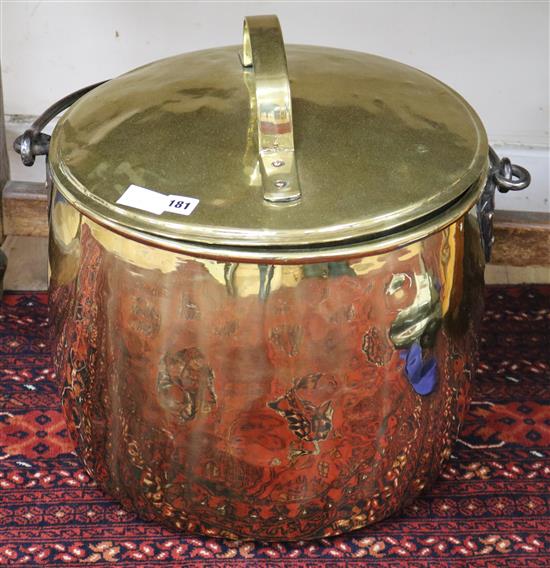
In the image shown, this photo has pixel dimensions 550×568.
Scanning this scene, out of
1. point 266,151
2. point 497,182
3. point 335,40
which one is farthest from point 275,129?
point 335,40

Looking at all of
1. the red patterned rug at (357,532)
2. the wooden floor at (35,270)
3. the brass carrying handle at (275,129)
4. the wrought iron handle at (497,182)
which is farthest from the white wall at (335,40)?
the brass carrying handle at (275,129)

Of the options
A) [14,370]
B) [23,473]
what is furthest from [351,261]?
[14,370]

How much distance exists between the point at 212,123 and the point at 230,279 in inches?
7.2

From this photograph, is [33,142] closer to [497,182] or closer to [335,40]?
[497,182]

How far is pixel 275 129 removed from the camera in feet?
3.06

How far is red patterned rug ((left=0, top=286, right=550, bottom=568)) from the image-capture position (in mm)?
1125

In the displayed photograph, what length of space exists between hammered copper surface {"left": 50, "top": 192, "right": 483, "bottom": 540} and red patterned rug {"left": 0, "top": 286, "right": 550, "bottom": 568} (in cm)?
4

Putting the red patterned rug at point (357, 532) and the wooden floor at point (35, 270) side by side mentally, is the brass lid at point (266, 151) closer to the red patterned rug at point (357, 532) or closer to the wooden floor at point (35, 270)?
the red patterned rug at point (357, 532)

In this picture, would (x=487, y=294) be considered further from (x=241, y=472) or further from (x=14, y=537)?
(x=14, y=537)

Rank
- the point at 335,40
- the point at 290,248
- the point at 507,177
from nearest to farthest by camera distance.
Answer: the point at 290,248, the point at 507,177, the point at 335,40

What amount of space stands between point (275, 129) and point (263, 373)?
0.23 m

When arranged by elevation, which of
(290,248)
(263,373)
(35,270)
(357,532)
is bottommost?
(357,532)

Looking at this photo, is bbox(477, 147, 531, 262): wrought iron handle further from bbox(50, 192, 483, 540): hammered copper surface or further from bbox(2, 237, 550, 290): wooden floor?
bbox(2, 237, 550, 290): wooden floor

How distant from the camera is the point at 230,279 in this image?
2.97ft
